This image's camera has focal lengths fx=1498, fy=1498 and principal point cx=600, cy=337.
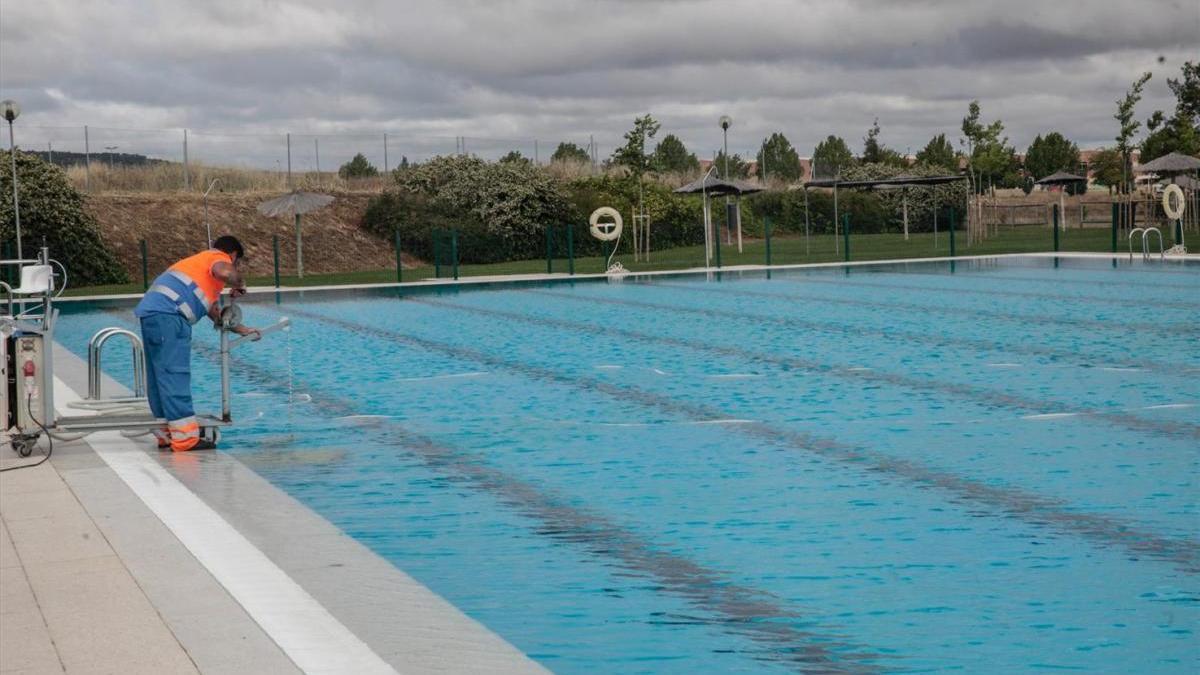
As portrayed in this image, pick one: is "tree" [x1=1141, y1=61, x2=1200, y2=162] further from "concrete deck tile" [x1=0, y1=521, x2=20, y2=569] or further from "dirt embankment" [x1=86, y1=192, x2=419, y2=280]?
"concrete deck tile" [x1=0, y1=521, x2=20, y2=569]

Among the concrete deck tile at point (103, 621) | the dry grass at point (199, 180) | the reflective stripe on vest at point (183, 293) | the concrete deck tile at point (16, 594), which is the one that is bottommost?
the concrete deck tile at point (103, 621)

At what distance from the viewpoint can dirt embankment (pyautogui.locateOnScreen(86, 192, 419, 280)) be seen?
44781 mm

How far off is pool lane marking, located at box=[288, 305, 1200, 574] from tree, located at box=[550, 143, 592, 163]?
4918 cm

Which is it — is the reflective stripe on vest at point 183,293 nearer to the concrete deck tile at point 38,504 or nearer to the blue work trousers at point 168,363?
the blue work trousers at point 168,363

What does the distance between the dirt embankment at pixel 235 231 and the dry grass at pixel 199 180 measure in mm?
2265

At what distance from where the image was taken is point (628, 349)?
17.7 m

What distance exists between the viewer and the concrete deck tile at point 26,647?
16.5ft

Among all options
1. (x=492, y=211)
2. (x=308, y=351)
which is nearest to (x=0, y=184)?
(x=492, y=211)

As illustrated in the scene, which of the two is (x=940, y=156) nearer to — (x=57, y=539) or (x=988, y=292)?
(x=988, y=292)

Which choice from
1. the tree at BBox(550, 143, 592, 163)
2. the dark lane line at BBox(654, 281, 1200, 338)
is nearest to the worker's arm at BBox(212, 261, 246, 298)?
the dark lane line at BBox(654, 281, 1200, 338)

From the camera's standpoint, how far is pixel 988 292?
25906mm

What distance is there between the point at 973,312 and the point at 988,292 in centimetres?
434

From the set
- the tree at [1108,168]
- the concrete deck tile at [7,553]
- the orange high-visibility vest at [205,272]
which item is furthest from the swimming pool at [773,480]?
the tree at [1108,168]

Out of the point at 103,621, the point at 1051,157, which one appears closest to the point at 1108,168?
the point at 1051,157
